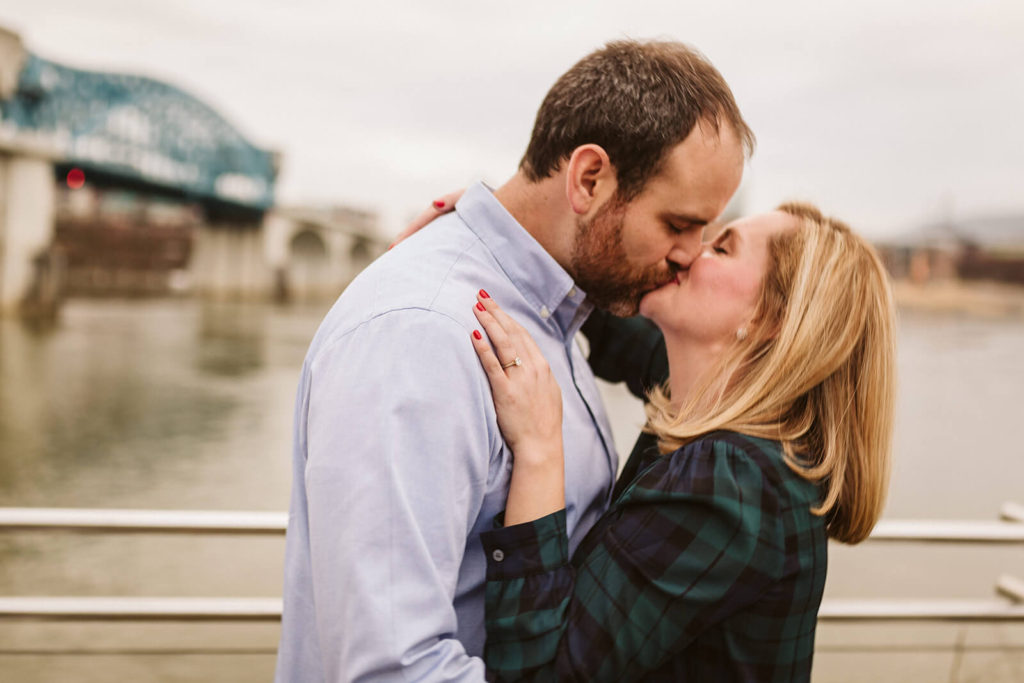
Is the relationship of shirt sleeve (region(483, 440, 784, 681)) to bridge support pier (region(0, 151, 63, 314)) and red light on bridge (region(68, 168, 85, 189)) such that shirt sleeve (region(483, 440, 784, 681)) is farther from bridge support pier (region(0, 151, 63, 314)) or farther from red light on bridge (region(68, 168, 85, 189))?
red light on bridge (region(68, 168, 85, 189))

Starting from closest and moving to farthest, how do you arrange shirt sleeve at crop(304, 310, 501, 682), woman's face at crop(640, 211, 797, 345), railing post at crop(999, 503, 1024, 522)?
shirt sleeve at crop(304, 310, 501, 682) < woman's face at crop(640, 211, 797, 345) < railing post at crop(999, 503, 1024, 522)

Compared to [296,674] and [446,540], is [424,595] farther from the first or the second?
[296,674]

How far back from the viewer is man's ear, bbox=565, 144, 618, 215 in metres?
1.38

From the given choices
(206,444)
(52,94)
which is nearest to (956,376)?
(206,444)

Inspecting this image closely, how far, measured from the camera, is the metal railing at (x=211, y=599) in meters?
1.77

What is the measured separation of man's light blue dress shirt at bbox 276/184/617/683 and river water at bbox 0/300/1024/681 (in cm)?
133

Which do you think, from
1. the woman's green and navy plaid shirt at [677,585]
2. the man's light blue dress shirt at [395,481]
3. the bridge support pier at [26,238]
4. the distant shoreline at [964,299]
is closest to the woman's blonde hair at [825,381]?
the woman's green and navy plaid shirt at [677,585]

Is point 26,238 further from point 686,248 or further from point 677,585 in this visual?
point 677,585

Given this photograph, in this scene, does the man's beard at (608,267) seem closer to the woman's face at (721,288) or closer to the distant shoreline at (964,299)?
the woman's face at (721,288)

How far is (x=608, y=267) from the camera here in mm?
1497

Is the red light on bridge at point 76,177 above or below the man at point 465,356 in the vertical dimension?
below

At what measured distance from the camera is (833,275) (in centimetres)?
152

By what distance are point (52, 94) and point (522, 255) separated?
40253 mm

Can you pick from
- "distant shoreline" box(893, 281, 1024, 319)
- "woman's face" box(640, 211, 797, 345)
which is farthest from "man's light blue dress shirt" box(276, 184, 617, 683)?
"distant shoreline" box(893, 281, 1024, 319)
